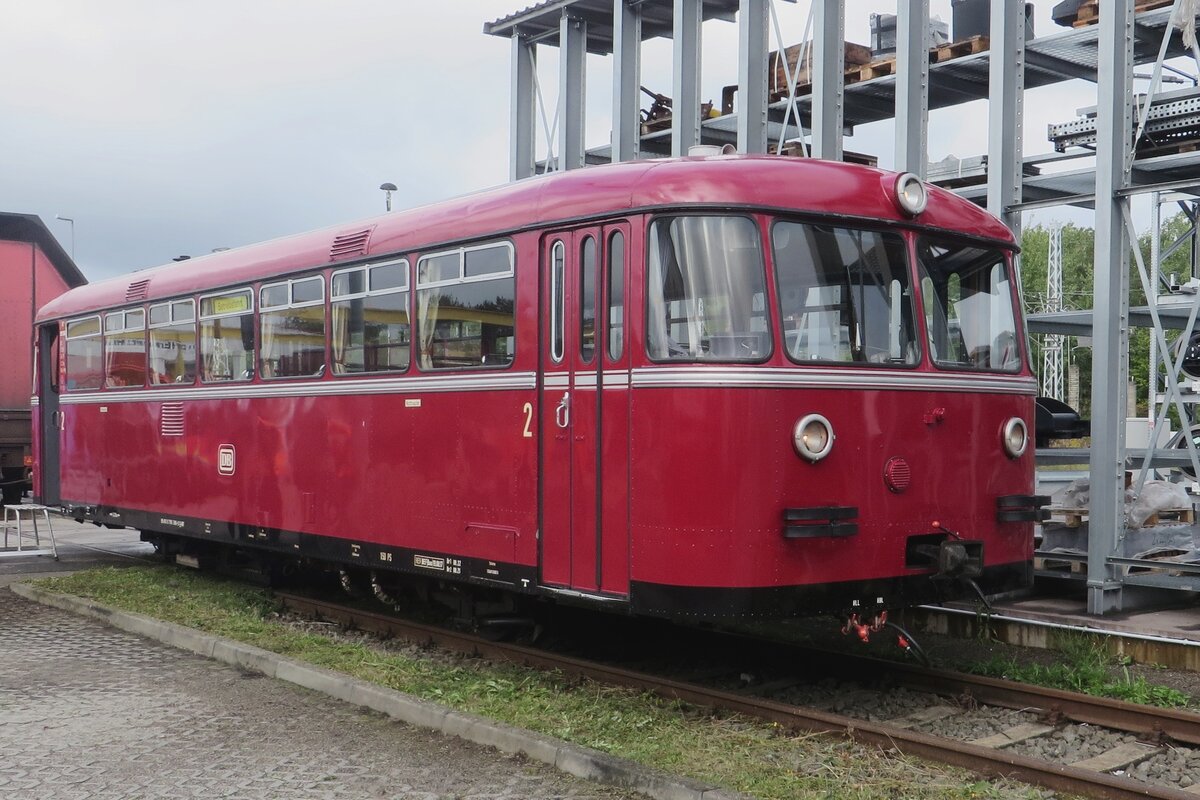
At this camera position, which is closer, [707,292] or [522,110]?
[707,292]

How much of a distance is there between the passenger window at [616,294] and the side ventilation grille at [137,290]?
7.23 meters

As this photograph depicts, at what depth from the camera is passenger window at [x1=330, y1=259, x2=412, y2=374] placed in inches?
353

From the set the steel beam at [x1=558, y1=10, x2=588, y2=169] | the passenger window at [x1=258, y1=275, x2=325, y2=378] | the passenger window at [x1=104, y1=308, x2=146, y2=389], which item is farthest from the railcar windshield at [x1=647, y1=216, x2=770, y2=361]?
the steel beam at [x1=558, y1=10, x2=588, y2=169]

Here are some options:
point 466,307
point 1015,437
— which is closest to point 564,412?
point 466,307

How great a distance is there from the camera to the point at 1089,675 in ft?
25.5

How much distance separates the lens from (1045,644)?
29.7 feet

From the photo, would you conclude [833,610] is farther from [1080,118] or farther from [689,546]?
[1080,118]

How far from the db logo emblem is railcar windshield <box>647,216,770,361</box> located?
18.1ft

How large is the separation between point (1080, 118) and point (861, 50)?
8.88 feet

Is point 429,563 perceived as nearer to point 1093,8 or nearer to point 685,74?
point 1093,8

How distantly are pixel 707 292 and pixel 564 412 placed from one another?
121cm

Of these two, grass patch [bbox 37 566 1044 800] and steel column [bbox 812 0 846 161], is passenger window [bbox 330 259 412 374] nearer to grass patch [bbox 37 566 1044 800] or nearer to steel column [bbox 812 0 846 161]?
grass patch [bbox 37 566 1044 800]

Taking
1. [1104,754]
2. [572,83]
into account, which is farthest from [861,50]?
[1104,754]

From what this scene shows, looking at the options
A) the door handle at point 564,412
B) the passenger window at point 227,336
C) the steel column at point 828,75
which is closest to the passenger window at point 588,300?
the door handle at point 564,412
